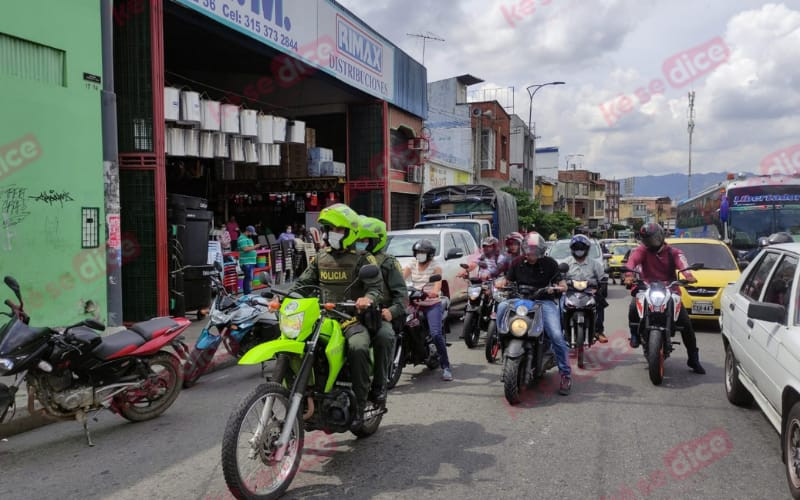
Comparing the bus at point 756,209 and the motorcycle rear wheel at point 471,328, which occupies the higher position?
the bus at point 756,209

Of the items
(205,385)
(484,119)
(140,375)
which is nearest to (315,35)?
(205,385)

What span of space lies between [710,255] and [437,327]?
23.6ft

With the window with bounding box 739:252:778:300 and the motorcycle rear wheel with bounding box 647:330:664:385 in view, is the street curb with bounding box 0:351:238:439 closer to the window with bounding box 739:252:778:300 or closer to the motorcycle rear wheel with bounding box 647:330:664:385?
the motorcycle rear wheel with bounding box 647:330:664:385

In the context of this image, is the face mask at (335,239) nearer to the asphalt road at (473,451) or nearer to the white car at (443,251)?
the asphalt road at (473,451)

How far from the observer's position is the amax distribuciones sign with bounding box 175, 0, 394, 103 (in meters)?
12.6

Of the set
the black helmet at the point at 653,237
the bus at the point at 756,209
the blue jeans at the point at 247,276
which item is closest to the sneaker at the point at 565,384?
the black helmet at the point at 653,237

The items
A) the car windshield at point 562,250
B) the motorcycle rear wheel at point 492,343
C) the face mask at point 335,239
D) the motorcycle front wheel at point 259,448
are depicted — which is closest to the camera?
the motorcycle front wheel at point 259,448

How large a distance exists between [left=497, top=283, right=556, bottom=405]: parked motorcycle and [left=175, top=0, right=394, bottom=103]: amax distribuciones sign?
8880mm

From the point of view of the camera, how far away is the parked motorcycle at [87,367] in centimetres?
461

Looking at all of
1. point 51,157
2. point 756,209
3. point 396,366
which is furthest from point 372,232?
point 756,209

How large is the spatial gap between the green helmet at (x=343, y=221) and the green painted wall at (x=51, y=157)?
16.6 feet

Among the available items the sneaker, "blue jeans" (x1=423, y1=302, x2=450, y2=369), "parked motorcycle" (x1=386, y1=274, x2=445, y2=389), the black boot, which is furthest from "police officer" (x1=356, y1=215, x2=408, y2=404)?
the black boot

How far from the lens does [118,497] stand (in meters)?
3.87

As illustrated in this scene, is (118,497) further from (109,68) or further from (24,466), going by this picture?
(109,68)
